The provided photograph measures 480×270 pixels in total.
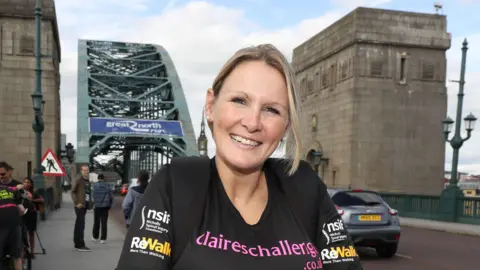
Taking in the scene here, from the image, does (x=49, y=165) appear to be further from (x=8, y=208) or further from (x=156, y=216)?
(x=156, y=216)

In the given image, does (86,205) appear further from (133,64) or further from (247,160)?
(133,64)

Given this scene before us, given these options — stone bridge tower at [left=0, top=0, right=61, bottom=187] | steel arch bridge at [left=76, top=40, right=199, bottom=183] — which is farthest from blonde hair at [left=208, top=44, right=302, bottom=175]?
steel arch bridge at [left=76, top=40, right=199, bottom=183]

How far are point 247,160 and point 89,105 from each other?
200ft

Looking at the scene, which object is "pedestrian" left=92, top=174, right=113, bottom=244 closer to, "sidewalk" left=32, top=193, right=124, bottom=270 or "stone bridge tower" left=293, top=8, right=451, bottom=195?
"sidewalk" left=32, top=193, right=124, bottom=270

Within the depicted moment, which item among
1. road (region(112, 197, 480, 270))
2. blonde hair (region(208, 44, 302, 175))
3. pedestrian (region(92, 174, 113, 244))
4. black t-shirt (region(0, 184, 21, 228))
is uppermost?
blonde hair (region(208, 44, 302, 175))

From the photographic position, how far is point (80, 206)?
11320 mm

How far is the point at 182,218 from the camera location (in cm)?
151

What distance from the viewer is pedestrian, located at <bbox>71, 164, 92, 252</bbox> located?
36.9 ft

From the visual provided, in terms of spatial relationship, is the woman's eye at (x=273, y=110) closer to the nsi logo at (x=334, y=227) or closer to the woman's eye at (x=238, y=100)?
the woman's eye at (x=238, y=100)

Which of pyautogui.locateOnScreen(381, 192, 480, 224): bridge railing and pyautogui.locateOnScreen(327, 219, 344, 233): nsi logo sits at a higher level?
pyautogui.locateOnScreen(327, 219, 344, 233): nsi logo

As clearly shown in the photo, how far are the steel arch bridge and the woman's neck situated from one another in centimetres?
5028

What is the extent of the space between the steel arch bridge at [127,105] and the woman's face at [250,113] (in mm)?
50320

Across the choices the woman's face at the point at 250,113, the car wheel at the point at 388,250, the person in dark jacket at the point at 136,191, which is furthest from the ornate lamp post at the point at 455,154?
the woman's face at the point at 250,113

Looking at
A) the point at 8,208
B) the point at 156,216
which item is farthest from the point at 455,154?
the point at 156,216
